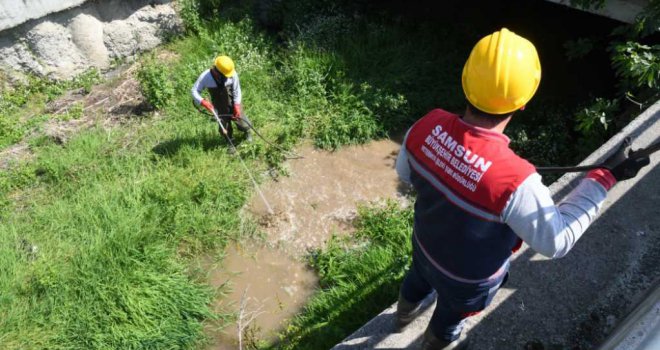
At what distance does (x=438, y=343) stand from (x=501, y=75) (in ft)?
5.00

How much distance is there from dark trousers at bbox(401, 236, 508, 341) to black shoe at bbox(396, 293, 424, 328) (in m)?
0.17

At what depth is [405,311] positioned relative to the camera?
2.83m

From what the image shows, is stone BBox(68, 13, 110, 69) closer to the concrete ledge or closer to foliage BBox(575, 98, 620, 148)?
the concrete ledge

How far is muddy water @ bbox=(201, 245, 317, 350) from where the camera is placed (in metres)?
4.19

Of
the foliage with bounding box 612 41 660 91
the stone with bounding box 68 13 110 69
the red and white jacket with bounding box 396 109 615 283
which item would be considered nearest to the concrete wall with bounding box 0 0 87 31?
the stone with bounding box 68 13 110 69

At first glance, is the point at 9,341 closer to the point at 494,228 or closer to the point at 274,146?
the point at 274,146

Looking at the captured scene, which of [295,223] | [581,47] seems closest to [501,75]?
[295,223]

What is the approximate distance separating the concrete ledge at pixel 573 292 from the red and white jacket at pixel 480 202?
0.83 m

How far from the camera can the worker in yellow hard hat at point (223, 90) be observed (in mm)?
4961

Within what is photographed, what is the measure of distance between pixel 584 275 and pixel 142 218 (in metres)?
3.95

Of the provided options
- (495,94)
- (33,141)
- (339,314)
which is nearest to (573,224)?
(495,94)

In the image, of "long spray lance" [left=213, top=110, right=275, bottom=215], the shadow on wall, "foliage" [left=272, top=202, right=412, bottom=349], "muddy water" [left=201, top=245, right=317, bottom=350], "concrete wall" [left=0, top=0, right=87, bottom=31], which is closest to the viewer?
"foliage" [left=272, top=202, right=412, bottom=349]

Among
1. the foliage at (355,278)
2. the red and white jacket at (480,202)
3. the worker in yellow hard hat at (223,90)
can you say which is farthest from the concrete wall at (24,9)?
the red and white jacket at (480,202)

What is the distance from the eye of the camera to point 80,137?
5797mm
